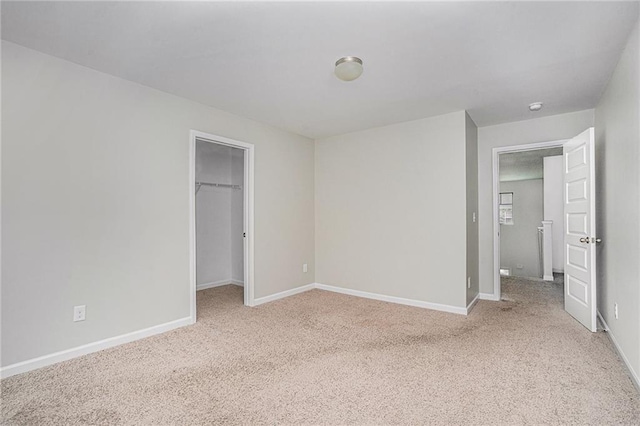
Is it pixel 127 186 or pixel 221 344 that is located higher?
pixel 127 186

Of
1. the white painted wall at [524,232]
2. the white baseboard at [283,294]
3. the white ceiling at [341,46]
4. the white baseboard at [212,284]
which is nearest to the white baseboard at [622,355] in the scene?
the white ceiling at [341,46]

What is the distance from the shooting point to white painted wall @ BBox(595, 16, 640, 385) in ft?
7.35

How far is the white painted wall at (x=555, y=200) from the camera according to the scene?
620cm

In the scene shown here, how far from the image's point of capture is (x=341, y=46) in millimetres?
2342

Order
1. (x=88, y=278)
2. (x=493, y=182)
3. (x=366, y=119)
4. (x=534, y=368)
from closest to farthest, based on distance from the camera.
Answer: (x=534, y=368) → (x=88, y=278) → (x=366, y=119) → (x=493, y=182)

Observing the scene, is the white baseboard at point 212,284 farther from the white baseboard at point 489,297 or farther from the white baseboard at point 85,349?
the white baseboard at point 489,297

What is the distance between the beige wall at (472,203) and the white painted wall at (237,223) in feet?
10.9

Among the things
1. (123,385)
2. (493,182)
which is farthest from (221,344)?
(493,182)

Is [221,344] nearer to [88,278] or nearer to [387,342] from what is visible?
[88,278]

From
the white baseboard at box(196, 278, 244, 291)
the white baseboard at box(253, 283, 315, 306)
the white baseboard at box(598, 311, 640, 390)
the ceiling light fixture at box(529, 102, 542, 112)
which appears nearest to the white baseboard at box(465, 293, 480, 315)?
the white baseboard at box(598, 311, 640, 390)

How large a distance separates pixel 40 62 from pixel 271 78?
1.71 metres

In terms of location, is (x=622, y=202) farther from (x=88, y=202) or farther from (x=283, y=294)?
(x=88, y=202)

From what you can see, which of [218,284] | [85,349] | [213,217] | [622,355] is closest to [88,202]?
[85,349]

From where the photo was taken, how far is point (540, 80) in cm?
298
